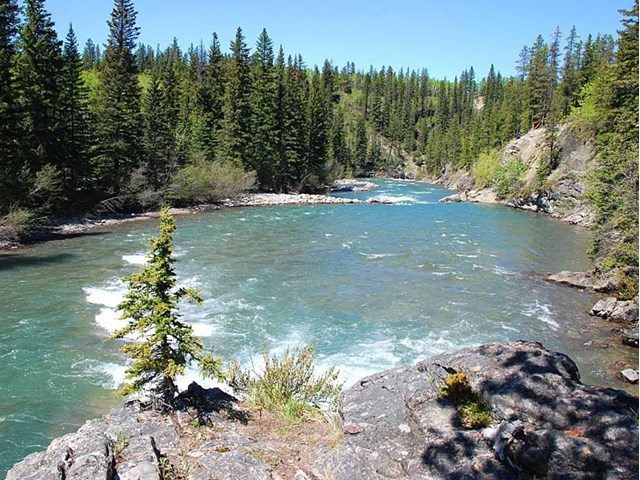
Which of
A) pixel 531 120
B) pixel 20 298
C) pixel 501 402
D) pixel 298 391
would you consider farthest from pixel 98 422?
pixel 531 120

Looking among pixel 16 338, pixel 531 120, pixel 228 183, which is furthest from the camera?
pixel 531 120

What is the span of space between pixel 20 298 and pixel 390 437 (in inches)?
650

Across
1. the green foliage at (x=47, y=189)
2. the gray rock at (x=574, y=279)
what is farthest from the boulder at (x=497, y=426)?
the green foliage at (x=47, y=189)

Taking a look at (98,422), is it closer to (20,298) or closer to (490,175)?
(20,298)

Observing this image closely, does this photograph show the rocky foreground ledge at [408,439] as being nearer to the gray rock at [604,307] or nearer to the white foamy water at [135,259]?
the gray rock at [604,307]

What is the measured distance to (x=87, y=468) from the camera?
533cm

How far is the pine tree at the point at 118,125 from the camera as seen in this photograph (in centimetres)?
3898

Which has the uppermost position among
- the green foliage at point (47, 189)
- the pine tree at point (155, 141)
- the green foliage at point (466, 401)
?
the pine tree at point (155, 141)

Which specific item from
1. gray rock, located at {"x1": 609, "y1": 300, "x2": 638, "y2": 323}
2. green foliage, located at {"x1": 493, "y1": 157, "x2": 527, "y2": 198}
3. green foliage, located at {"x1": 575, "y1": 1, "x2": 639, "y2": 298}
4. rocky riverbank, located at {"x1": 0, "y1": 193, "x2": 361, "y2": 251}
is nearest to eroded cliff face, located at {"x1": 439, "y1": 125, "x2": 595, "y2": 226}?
green foliage, located at {"x1": 493, "y1": 157, "x2": 527, "y2": 198}

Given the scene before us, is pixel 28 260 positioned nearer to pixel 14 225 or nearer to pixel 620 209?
pixel 14 225

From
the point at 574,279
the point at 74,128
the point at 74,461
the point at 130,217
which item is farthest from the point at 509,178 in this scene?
the point at 74,461

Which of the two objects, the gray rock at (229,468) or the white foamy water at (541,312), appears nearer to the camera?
the gray rock at (229,468)

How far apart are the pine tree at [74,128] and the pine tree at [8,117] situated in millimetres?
3948

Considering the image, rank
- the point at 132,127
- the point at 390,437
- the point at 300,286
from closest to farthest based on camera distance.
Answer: the point at 390,437
the point at 300,286
the point at 132,127
